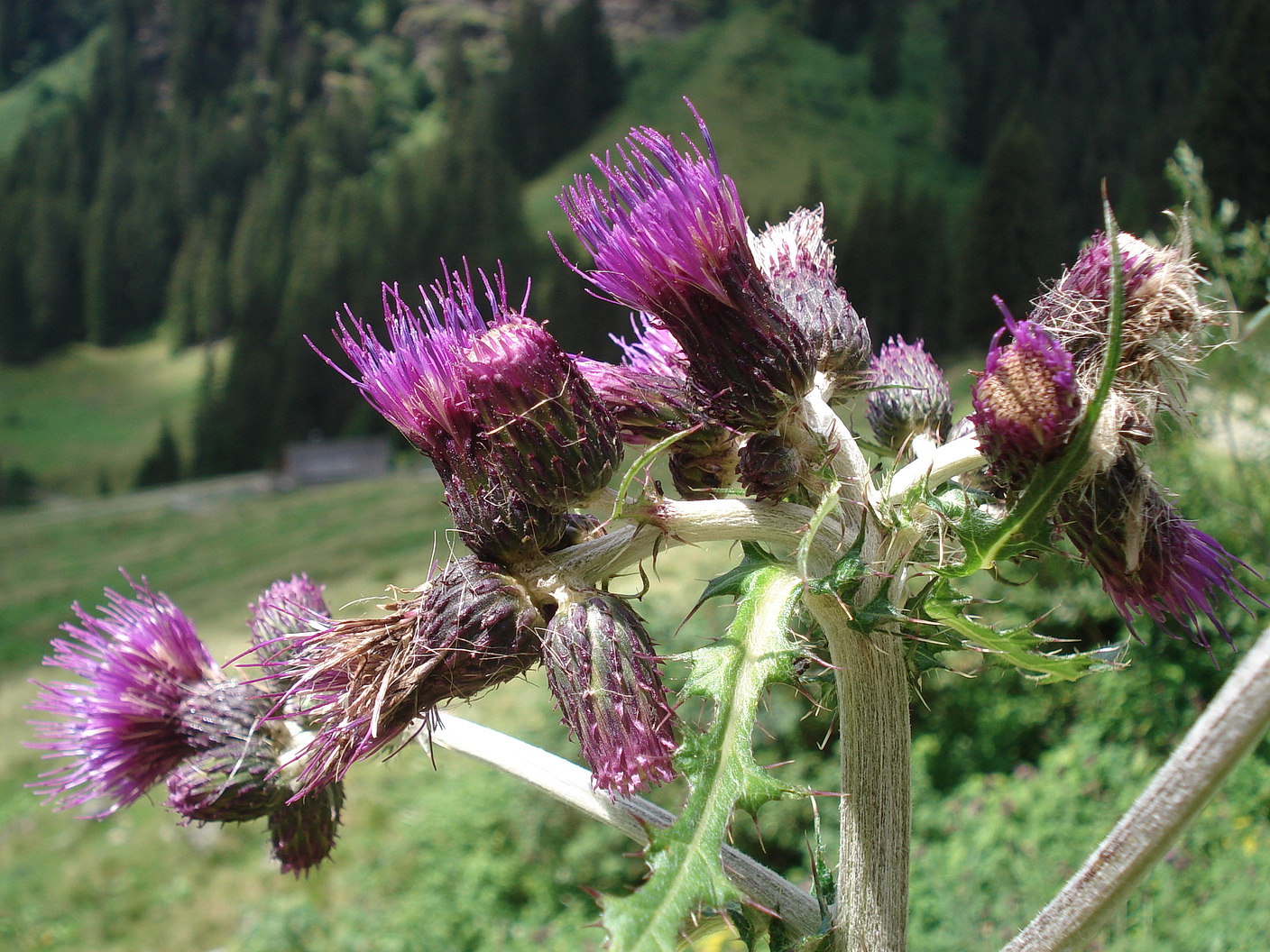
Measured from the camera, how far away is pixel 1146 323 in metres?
1.21

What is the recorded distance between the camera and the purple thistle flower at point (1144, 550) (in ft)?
3.79

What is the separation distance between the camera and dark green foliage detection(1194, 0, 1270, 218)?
21.1 metres

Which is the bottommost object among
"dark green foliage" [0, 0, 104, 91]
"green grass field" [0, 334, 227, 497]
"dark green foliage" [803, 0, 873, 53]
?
"green grass field" [0, 334, 227, 497]

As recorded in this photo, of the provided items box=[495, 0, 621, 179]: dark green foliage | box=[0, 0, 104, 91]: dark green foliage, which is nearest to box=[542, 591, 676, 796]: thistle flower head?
box=[495, 0, 621, 179]: dark green foliage

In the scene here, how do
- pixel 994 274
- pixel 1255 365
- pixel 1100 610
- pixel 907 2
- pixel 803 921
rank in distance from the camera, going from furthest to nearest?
pixel 907 2 → pixel 994 274 → pixel 1100 610 → pixel 1255 365 → pixel 803 921

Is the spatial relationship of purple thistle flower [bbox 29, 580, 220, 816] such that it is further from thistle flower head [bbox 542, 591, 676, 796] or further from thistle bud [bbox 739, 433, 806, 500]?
thistle bud [bbox 739, 433, 806, 500]

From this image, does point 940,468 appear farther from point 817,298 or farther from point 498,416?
point 498,416

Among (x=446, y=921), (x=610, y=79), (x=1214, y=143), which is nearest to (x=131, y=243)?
(x=610, y=79)

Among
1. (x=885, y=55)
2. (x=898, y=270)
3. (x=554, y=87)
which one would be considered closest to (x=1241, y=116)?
(x=898, y=270)

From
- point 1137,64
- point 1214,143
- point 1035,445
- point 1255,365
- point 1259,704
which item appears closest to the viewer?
point 1259,704

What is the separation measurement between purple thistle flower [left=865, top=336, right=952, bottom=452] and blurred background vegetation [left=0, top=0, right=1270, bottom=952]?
0.32 metres

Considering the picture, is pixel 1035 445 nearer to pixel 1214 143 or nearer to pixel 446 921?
pixel 446 921

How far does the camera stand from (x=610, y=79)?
2783 inches

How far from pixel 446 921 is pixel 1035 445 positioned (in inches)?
263
